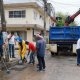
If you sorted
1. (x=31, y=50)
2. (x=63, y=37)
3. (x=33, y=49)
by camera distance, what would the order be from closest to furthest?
(x=33, y=49) → (x=31, y=50) → (x=63, y=37)

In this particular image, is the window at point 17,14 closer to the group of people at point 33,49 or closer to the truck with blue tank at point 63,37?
the truck with blue tank at point 63,37

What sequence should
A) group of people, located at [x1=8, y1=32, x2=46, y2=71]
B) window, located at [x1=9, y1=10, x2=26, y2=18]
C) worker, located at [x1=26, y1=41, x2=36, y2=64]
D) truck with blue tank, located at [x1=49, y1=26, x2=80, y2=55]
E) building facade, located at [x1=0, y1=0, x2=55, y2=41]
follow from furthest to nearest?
window, located at [x1=9, y1=10, x2=26, y2=18], building facade, located at [x1=0, y1=0, x2=55, y2=41], truck with blue tank, located at [x1=49, y1=26, x2=80, y2=55], worker, located at [x1=26, y1=41, x2=36, y2=64], group of people, located at [x1=8, y1=32, x2=46, y2=71]

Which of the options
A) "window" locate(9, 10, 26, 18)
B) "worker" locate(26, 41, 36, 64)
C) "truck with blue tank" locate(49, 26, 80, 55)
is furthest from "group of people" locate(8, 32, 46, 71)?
"window" locate(9, 10, 26, 18)

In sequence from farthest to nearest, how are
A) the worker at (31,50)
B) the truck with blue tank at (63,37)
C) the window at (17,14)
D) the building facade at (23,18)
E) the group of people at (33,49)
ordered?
the window at (17,14) < the building facade at (23,18) < the truck with blue tank at (63,37) < the worker at (31,50) < the group of people at (33,49)

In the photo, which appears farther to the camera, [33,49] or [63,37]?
[63,37]

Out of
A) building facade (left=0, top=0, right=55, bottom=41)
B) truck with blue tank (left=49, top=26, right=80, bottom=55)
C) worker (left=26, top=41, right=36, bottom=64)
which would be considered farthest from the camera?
building facade (left=0, top=0, right=55, bottom=41)

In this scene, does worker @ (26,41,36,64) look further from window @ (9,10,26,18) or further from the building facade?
window @ (9,10,26,18)

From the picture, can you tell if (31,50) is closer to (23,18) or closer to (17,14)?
(23,18)

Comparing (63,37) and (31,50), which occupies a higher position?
(63,37)

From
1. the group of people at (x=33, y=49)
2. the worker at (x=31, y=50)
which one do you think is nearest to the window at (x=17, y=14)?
the group of people at (x=33, y=49)

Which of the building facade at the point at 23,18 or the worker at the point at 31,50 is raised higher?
the building facade at the point at 23,18

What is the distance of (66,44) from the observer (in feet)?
88.0

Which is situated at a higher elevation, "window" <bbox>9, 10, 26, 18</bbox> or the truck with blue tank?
"window" <bbox>9, 10, 26, 18</bbox>

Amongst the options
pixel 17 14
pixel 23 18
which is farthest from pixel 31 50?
pixel 17 14
